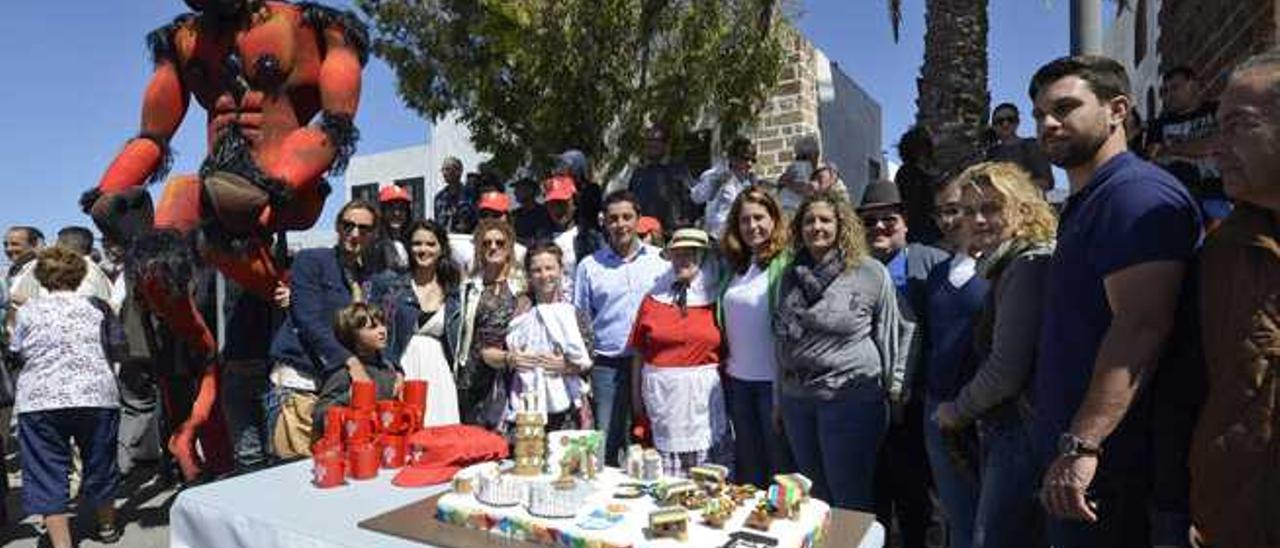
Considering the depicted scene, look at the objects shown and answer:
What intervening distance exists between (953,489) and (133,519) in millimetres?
4245

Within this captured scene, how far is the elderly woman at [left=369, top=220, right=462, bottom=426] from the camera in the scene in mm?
3418

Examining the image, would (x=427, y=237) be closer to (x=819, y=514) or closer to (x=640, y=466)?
(x=640, y=466)

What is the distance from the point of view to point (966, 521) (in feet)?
9.43

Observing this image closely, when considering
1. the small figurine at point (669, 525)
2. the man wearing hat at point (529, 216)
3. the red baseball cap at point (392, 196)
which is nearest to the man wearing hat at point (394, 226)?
the red baseball cap at point (392, 196)

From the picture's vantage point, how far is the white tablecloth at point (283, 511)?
204 centimetres

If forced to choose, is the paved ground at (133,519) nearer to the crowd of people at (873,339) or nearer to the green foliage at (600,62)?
the crowd of people at (873,339)

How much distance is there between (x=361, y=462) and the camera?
2512 millimetres

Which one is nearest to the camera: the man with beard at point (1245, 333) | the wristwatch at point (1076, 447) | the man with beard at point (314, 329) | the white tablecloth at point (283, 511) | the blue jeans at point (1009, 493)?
the man with beard at point (1245, 333)

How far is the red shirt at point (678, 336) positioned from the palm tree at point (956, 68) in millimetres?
4377

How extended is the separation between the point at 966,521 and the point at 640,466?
1310 millimetres

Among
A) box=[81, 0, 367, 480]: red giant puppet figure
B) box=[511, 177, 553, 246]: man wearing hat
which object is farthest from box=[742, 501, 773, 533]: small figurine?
box=[511, 177, 553, 246]: man wearing hat

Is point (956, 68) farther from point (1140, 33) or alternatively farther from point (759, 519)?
point (1140, 33)

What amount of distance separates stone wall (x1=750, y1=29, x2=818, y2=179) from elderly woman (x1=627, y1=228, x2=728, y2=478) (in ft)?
19.7

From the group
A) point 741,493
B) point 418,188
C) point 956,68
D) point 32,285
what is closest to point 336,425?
point 741,493
